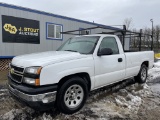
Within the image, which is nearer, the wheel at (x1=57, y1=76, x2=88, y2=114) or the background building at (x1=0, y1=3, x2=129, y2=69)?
the wheel at (x1=57, y1=76, x2=88, y2=114)

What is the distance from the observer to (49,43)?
11.7 metres

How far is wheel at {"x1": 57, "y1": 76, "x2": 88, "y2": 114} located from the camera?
3.60 m

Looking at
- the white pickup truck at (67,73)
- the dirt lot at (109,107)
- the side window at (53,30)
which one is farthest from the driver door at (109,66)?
the side window at (53,30)

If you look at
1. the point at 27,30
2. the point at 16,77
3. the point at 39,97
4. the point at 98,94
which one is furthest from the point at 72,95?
→ the point at 27,30

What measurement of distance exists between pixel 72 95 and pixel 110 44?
1992 mm

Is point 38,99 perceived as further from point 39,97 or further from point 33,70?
point 33,70

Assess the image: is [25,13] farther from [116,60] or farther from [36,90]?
[36,90]

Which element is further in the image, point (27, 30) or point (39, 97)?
point (27, 30)

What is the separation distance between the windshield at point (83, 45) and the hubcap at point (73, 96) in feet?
3.19

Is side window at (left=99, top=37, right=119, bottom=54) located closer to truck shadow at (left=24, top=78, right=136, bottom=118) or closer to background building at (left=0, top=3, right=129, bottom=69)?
truck shadow at (left=24, top=78, right=136, bottom=118)

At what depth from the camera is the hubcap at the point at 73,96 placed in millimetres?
3787

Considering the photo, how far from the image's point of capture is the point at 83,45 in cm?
470

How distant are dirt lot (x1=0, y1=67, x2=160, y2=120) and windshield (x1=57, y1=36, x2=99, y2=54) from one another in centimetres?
137

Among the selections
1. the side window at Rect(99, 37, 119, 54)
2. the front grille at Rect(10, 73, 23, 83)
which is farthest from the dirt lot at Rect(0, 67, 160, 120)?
the side window at Rect(99, 37, 119, 54)
